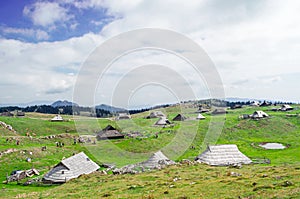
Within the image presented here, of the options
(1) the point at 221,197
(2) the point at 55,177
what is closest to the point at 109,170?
(2) the point at 55,177

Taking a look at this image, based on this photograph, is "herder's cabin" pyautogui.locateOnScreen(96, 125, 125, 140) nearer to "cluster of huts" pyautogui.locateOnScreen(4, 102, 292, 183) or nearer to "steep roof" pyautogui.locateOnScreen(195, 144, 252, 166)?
"cluster of huts" pyautogui.locateOnScreen(4, 102, 292, 183)

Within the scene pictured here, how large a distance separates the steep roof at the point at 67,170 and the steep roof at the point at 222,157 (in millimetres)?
19401

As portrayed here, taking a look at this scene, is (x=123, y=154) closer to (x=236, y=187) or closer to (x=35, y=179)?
(x=35, y=179)

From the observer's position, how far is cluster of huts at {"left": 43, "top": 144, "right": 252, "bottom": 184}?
4122 centimetres

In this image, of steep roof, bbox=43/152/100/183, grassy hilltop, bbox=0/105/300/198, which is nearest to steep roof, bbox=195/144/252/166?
grassy hilltop, bbox=0/105/300/198

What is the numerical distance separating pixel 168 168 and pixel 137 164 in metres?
7.56

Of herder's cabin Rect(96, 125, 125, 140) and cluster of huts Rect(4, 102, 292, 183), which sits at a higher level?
herder's cabin Rect(96, 125, 125, 140)

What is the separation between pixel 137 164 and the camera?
47000mm

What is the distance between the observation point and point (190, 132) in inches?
3285

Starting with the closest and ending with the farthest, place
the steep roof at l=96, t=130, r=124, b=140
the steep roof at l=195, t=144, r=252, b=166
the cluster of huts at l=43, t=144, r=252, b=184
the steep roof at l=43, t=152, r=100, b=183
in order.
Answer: the steep roof at l=43, t=152, r=100, b=183
the cluster of huts at l=43, t=144, r=252, b=184
the steep roof at l=195, t=144, r=252, b=166
the steep roof at l=96, t=130, r=124, b=140

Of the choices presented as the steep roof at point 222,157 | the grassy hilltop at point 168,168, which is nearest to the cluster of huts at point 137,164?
the steep roof at point 222,157

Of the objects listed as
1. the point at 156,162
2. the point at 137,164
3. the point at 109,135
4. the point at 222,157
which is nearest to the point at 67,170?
the point at 137,164

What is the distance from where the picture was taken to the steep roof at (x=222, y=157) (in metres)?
47.1

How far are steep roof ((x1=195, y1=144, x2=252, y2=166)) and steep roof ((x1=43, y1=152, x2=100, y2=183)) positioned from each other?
1940cm
